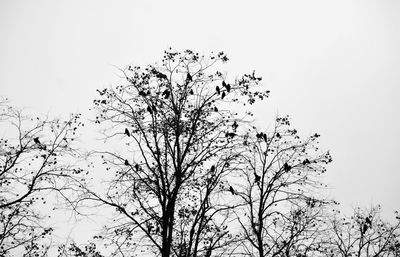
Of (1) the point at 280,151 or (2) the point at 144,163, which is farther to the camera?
(1) the point at 280,151

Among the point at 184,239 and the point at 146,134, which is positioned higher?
the point at 146,134

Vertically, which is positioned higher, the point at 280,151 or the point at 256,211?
the point at 280,151

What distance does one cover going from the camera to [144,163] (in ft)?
33.2

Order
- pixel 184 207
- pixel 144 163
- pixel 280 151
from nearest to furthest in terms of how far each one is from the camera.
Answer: pixel 144 163
pixel 184 207
pixel 280 151

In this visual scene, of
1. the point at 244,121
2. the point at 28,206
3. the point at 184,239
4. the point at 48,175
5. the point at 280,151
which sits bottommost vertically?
the point at 184,239

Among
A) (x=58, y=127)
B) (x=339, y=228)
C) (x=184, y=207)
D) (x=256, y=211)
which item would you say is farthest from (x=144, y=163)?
(x=339, y=228)

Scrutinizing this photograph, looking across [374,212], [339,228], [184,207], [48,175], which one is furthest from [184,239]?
[374,212]

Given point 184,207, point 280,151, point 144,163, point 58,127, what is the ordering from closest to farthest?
point 144,163
point 58,127
point 184,207
point 280,151

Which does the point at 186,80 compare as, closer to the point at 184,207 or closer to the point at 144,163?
the point at 144,163

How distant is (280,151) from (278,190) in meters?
1.99

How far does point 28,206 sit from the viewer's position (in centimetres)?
1044

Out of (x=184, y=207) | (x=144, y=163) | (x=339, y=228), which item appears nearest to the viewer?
(x=144, y=163)

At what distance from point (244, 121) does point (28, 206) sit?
8.29m

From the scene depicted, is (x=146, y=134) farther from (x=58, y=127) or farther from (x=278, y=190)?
(x=278, y=190)
